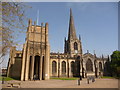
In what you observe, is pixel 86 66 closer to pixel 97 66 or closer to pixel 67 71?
pixel 97 66

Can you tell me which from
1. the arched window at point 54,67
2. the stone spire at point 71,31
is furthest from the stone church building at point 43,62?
the stone spire at point 71,31

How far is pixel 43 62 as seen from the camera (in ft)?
99.7

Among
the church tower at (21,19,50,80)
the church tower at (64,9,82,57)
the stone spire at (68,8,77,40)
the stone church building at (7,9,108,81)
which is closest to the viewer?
the church tower at (21,19,50,80)

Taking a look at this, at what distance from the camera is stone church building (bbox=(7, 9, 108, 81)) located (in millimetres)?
28500

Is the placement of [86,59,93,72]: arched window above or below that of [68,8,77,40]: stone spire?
below

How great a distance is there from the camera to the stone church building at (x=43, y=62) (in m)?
28.5

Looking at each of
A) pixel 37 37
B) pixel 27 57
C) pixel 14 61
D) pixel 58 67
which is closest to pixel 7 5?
pixel 27 57

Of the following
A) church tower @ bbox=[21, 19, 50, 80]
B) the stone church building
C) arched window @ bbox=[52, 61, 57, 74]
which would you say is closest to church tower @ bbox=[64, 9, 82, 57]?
the stone church building

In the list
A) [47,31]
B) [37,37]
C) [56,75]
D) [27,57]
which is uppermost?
[47,31]

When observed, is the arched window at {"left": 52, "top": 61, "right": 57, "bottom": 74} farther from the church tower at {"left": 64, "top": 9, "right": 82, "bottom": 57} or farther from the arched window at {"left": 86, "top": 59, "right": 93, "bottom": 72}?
the church tower at {"left": 64, "top": 9, "right": 82, "bottom": 57}

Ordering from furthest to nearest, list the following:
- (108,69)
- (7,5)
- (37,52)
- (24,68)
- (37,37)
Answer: (108,69) → (37,37) → (37,52) → (24,68) → (7,5)

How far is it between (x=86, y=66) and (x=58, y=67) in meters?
12.4

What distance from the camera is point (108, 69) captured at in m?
46.0

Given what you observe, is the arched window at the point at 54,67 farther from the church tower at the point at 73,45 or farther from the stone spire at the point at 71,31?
the stone spire at the point at 71,31
